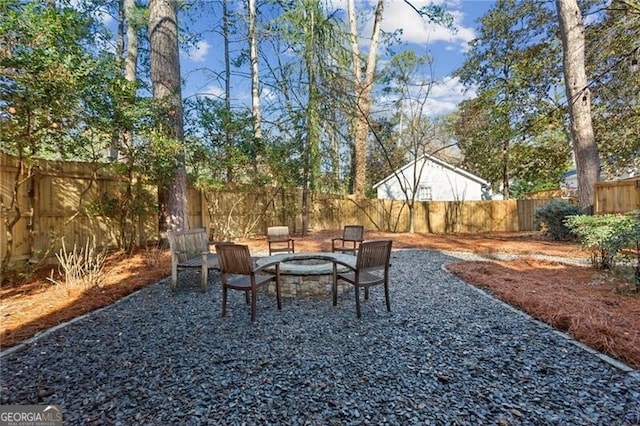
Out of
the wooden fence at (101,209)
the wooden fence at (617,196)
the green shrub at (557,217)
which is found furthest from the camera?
the green shrub at (557,217)

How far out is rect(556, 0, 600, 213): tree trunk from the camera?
8992 mm

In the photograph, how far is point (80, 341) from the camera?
9.50ft

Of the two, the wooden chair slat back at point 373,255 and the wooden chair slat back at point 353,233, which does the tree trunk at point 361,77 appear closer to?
the wooden chair slat back at point 353,233

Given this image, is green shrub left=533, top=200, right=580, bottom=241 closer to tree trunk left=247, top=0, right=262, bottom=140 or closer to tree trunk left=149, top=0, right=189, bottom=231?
tree trunk left=247, top=0, right=262, bottom=140

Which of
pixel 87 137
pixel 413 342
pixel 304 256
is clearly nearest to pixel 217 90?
pixel 87 137


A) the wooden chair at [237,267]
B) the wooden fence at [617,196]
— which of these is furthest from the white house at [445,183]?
the wooden chair at [237,267]

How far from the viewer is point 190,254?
5.12 m

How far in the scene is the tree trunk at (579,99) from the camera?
29.5ft

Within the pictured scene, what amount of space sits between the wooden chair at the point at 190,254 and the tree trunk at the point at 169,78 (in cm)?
214

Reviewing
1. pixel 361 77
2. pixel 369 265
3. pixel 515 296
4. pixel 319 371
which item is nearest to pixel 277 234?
pixel 369 265

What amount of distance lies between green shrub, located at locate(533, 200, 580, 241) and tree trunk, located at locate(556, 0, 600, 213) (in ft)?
1.14

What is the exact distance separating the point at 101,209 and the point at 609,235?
9.08 meters

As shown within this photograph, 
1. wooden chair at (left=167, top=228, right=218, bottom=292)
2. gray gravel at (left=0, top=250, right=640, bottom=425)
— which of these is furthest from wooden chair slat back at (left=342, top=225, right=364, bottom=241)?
gray gravel at (left=0, top=250, right=640, bottom=425)

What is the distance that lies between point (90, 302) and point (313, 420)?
3.55 metres
